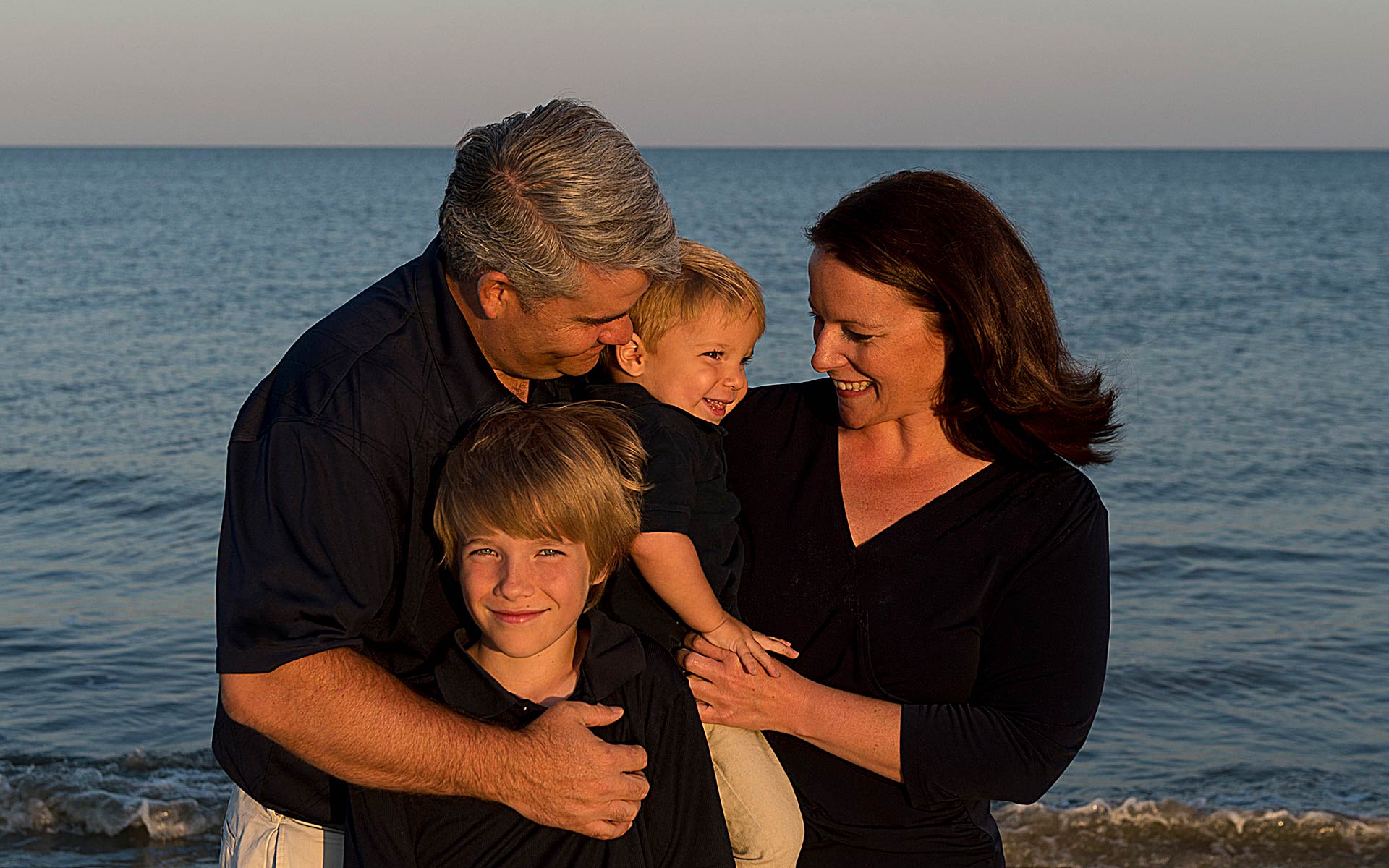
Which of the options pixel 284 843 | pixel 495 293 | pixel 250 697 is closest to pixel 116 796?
pixel 284 843

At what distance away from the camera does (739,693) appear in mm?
2617

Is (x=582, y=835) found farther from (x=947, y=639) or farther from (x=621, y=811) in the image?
(x=947, y=639)

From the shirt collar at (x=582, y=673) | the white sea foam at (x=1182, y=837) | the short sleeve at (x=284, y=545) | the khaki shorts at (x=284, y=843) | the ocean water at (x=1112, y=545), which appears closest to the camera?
the short sleeve at (x=284, y=545)

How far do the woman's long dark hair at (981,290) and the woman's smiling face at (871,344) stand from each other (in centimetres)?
3

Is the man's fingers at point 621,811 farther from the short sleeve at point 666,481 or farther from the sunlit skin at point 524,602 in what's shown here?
the short sleeve at point 666,481

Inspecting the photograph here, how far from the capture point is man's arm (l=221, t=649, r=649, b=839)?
215cm

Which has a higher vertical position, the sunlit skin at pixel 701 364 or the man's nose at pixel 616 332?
the man's nose at pixel 616 332

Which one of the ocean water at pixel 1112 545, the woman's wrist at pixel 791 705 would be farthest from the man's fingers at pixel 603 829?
the ocean water at pixel 1112 545

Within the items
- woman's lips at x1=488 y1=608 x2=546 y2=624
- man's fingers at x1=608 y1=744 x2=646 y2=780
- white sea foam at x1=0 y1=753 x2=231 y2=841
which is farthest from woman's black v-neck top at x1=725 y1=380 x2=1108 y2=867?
white sea foam at x1=0 y1=753 x2=231 y2=841

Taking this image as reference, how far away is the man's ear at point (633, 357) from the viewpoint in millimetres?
2914

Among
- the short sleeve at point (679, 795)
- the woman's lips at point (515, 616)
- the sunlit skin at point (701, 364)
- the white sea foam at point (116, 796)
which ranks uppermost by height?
the sunlit skin at point (701, 364)

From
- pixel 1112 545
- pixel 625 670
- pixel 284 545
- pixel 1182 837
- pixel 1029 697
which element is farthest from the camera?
pixel 1112 545

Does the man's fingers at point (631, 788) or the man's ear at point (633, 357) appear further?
the man's ear at point (633, 357)

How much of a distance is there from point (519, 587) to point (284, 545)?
0.44 meters
